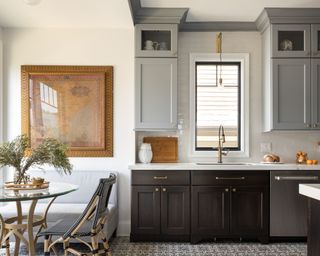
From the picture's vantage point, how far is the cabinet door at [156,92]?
4.37m

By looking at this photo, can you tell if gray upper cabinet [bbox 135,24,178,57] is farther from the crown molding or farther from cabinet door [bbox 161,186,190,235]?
cabinet door [bbox 161,186,190,235]

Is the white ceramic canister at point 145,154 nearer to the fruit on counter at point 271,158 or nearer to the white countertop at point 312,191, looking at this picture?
the fruit on counter at point 271,158

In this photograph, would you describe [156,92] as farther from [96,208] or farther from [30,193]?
[30,193]

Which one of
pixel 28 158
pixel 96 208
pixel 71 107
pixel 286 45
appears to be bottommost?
pixel 96 208

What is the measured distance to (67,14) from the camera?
4141mm

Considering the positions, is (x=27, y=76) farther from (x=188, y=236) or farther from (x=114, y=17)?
(x=188, y=236)

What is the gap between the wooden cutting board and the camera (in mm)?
4684

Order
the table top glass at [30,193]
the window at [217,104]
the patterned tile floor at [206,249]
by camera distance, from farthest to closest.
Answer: the window at [217,104] → the patterned tile floor at [206,249] → the table top glass at [30,193]

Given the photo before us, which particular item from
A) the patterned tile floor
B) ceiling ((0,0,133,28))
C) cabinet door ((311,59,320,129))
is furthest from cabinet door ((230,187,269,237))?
ceiling ((0,0,133,28))

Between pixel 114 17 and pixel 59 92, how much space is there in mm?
1120

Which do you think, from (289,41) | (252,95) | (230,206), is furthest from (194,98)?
(230,206)

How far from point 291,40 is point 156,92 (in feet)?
5.53

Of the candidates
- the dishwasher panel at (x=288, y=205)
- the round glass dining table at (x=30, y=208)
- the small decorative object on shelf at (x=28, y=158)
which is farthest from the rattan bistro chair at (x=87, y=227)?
the dishwasher panel at (x=288, y=205)

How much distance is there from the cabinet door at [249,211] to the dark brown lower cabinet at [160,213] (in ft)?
1.69
